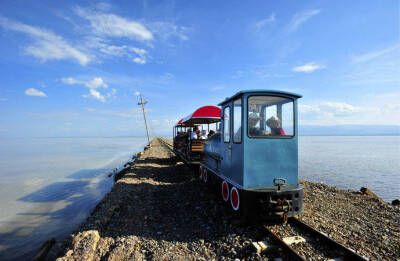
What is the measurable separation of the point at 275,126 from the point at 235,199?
6.67 ft

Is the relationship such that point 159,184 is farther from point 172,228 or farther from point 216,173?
point 172,228

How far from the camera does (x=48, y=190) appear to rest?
12.5 m

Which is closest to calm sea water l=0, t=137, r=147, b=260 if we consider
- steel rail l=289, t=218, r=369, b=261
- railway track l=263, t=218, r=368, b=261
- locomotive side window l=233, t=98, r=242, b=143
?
locomotive side window l=233, t=98, r=242, b=143

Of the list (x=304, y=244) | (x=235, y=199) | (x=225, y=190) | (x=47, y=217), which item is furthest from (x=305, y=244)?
(x=47, y=217)

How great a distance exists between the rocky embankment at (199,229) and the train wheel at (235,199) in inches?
12.3

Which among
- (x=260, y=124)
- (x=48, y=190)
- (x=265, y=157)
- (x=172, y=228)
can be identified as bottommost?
(x=48, y=190)

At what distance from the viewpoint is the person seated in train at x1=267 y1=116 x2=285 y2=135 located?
15.8 ft

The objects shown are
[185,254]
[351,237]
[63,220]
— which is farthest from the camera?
[63,220]

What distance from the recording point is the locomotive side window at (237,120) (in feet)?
16.0

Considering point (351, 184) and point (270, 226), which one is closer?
point (270, 226)

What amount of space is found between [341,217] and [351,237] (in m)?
1.24

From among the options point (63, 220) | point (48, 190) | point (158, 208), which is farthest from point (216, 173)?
point (48, 190)

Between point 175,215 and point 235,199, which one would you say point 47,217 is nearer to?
point 175,215

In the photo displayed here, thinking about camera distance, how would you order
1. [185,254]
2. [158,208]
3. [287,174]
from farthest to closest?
[158,208], [287,174], [185,254]
